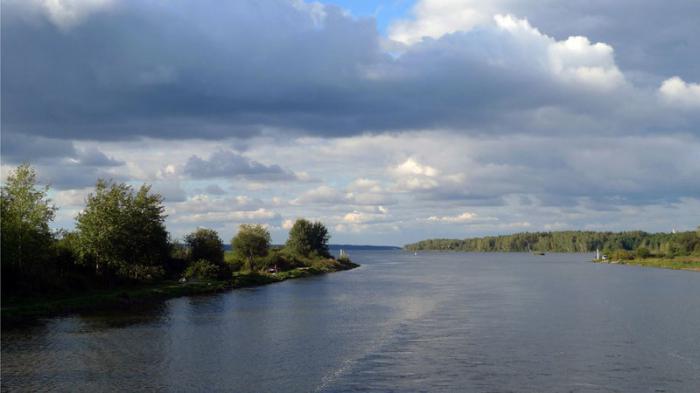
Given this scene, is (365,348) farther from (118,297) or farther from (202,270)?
(202,270)

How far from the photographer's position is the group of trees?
62219mm

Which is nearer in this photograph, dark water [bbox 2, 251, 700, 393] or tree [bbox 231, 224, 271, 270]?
dark water [bbox 2, 251, 700, 393]

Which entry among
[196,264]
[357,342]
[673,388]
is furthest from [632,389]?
[196,264]

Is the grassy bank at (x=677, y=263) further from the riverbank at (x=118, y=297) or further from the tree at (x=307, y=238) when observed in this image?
the riverbank at (x=118, y=297)

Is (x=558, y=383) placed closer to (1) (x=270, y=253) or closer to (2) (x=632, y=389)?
(2) (x=632, y=389)

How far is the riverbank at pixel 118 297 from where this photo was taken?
56.0 metres

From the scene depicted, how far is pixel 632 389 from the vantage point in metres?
32.0

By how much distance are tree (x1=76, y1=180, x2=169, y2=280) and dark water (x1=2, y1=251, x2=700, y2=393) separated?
38.0ft

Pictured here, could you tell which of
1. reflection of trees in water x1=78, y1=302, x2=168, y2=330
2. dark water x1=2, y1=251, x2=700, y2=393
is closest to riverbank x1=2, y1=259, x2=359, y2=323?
reflection of trees in water x1=78, y1=302, x2=168, y2=330

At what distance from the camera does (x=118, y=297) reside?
224 feet

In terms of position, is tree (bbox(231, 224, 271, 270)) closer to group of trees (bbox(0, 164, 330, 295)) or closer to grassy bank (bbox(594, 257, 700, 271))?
group of trees (bbox(0, 164, 330, 295))

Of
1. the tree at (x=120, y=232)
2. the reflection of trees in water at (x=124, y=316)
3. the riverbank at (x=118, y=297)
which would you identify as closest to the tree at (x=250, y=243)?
the riverbank at (x=118, y=297)

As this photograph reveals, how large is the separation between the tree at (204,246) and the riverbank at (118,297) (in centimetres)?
493

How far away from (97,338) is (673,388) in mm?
36909
